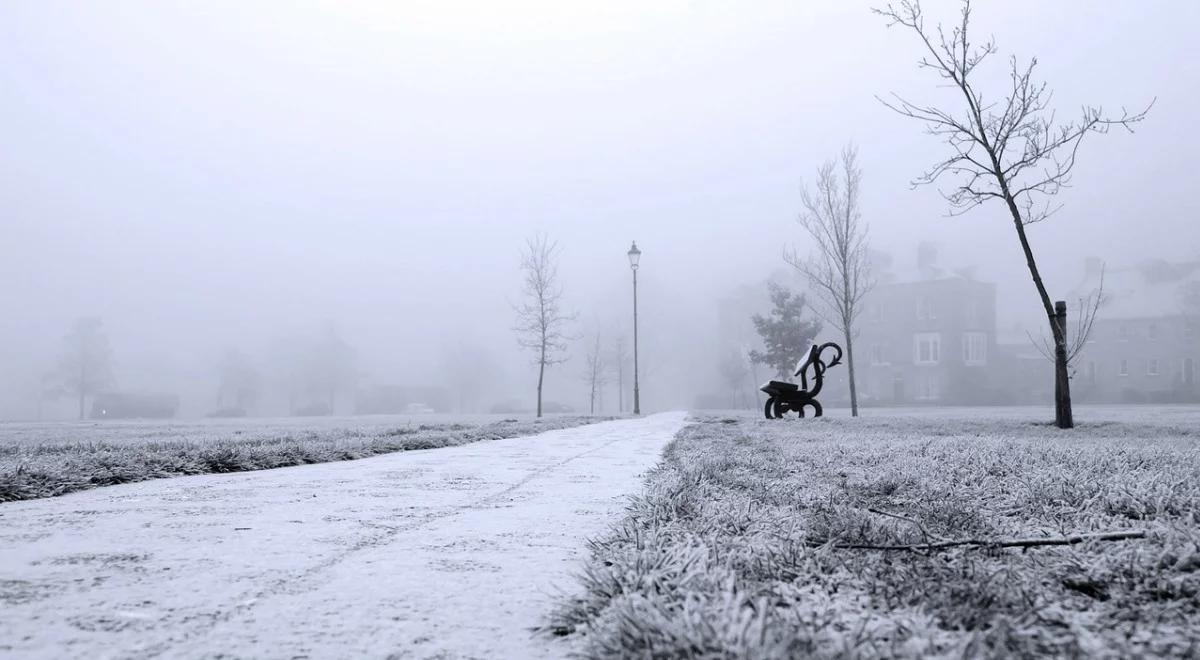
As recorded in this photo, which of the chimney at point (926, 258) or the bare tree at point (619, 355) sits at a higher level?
the chimney at point (926, 258)

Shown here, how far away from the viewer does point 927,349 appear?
194 ft

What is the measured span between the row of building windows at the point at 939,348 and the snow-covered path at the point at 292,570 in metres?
62.6

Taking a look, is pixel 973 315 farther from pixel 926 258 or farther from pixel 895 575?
pixel 895 575

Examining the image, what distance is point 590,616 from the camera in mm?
1261

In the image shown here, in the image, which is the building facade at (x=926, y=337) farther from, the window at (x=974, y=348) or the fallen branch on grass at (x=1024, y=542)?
the fallen branch on grass at (x=1024, y=542)

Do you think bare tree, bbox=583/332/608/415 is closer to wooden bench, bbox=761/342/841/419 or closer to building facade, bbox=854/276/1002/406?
building facade, bbox=854/276/1002/406

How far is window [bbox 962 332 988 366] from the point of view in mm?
58625

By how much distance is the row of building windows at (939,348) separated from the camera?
5862 centimetres

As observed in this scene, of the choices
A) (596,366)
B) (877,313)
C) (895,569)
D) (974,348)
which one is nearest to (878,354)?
(877,313)

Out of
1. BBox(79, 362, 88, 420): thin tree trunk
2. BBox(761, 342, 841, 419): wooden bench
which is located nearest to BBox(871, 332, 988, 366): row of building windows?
BBox(761, 342, 841, 419): wooden bench

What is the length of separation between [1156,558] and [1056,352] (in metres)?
10.5

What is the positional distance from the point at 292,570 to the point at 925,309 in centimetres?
6565

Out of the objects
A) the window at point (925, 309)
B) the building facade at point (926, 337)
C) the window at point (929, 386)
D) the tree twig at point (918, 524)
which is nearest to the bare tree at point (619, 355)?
the building facade at point (926, 337)

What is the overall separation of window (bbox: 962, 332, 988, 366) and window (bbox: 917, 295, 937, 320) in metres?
3.23
